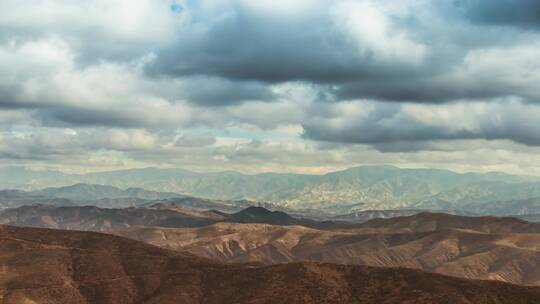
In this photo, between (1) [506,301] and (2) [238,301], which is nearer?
(1) [506,301]

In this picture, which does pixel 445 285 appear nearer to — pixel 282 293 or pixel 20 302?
pixel 282 293

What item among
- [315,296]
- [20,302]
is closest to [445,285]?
[315,296]

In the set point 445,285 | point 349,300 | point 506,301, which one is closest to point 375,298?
point 349,300

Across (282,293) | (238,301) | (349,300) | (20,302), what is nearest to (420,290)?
(349,300)

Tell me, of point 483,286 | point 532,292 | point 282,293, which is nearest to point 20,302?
point 282,293

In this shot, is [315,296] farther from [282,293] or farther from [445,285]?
[445,285]

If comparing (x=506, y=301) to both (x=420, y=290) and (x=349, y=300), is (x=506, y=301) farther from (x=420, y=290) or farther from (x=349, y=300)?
(x=349, y=300)

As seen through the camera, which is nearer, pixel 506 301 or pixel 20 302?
pixel 506 301

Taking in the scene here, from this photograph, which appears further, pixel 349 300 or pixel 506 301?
pixel 349 300
